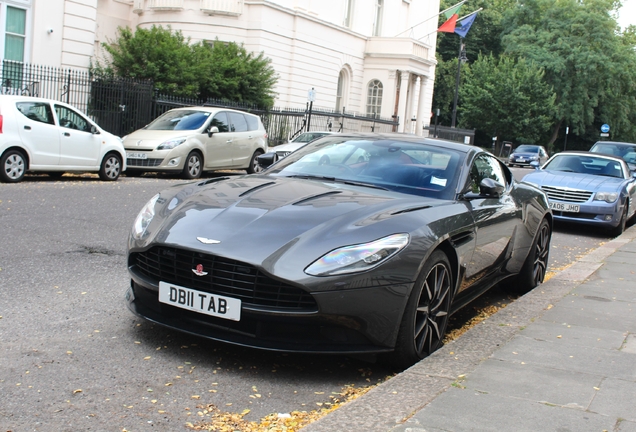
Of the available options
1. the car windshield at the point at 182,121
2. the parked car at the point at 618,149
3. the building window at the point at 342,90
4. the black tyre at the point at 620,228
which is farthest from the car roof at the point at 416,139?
the building window at the point at 342,90

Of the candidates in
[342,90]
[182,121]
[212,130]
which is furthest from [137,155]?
[342,90]

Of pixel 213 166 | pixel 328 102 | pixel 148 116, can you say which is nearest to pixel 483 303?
pixel 213 166

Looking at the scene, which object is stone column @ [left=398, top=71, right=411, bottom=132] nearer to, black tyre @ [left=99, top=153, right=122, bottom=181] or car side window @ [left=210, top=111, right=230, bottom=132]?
car side window @ [left=210, top=111, right=230, bottom=132]

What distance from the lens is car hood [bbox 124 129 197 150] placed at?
17.2 metres

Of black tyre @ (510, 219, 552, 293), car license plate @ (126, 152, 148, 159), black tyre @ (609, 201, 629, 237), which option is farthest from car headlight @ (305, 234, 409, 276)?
car license plate @ (126, 152, 148, 159)

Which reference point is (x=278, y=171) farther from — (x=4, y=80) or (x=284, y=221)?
(x=4, y=80)

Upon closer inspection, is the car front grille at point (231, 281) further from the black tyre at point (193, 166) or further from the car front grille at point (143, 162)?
the black tyre at point (193, 166)

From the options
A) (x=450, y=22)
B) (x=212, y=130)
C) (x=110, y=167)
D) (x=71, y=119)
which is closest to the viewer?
(x=71, y=119)

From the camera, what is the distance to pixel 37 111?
46.0ft

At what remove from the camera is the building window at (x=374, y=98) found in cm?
4624

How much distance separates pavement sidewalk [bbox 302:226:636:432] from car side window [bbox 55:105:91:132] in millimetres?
10927

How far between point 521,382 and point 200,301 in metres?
1.80

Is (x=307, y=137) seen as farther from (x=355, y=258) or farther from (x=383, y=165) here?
(x=355, y=258)

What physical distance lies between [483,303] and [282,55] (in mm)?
31215
